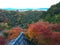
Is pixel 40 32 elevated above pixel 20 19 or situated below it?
above

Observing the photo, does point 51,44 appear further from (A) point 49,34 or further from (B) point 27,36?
(B) point 27,36

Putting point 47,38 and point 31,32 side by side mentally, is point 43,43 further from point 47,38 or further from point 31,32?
point 31,32

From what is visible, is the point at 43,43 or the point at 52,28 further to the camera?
the point at 52,28

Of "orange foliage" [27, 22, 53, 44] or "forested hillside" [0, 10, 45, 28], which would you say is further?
"forested hillside" [0, 10, 45, 28]

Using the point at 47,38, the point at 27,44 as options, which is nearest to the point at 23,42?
the point at 27,44

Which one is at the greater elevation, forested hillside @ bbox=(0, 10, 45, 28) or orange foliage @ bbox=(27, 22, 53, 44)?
orange foliage @ bbox=(27, 22, 53, 44)

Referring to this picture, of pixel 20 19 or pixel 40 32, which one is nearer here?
pixel 40 32

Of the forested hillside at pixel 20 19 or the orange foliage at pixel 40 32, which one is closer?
the orange foliage at pixel 40 32

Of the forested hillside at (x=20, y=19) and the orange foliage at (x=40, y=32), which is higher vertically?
the orange foliage at (x=40, y=32)

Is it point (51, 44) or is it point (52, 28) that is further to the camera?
point (52, 28)

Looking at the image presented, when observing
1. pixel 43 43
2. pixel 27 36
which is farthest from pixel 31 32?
pixel 43 43
